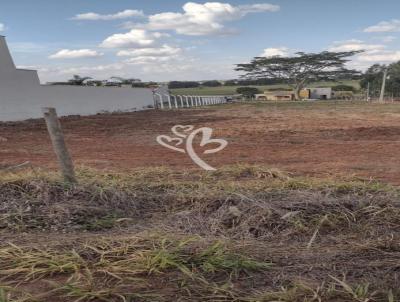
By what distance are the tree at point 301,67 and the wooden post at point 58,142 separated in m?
69.4

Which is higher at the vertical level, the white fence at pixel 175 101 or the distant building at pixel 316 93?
the white fence at pixel 175 101

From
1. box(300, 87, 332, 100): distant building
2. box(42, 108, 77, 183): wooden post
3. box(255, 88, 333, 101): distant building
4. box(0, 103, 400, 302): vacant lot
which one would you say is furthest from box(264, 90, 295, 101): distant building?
box(42, 108, 77, 183): wooden post

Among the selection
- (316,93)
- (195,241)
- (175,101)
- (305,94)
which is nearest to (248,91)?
(305,94)

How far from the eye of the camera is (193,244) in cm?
356

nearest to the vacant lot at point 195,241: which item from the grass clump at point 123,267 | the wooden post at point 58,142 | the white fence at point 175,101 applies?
the grass clump at point 123,267

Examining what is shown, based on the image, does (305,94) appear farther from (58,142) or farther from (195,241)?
(195,241)

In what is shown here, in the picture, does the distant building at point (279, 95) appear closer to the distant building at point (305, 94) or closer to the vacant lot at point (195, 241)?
the distant building at point (305, 94)

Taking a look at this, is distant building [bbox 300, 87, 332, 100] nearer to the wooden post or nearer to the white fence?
the white fence

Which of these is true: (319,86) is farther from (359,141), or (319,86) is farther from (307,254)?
(307,254)

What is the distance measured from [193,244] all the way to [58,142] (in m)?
2.41

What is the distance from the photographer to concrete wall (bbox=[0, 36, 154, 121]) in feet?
72.3

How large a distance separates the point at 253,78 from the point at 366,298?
77.4 m

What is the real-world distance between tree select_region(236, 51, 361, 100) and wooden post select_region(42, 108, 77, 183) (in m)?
69.4

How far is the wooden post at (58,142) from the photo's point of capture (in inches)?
202
